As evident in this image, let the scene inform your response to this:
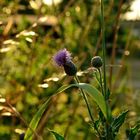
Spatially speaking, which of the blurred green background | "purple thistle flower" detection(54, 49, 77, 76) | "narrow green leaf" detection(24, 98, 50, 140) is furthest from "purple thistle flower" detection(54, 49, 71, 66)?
the blurred green background

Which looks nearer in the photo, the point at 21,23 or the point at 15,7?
the point at 15,7

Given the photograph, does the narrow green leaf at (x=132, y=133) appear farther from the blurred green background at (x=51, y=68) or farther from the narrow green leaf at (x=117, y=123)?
the blurred green background at (x=51, y=68)

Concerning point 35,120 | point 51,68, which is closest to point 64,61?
point 35,120

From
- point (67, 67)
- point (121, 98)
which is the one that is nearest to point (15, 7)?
point (121, 98)

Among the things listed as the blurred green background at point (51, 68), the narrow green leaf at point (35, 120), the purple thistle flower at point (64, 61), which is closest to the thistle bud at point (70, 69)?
the purple thistle flower at point (64, 61)

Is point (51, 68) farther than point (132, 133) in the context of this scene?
Yes

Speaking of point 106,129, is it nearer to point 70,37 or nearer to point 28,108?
point 28,108

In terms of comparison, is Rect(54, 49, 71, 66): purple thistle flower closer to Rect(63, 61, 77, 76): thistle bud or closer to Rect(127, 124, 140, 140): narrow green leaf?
Rect(63, 61, 77, 76): thistle bud

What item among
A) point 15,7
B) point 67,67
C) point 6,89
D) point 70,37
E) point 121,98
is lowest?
point 121,98

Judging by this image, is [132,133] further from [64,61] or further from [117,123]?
[64,61]

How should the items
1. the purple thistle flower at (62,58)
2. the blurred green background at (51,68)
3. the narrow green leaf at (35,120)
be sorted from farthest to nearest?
1. the blurred green background at (51,68)
2. the purple thistle flower at (62,58)
3. the narrow green leaf at (35,120)

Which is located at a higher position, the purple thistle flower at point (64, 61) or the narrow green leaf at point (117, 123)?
the purple thistle flower at point (64, 61)
